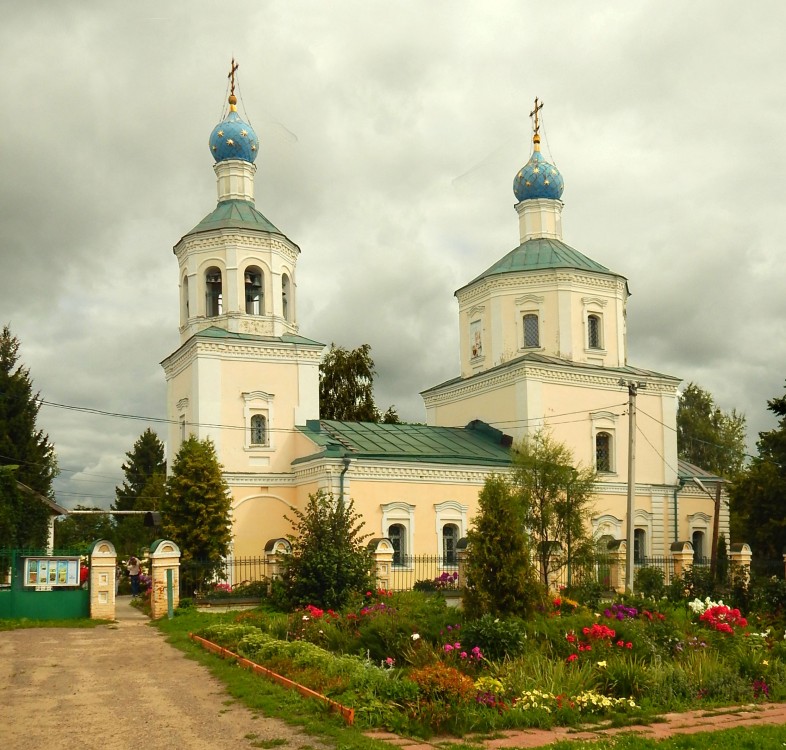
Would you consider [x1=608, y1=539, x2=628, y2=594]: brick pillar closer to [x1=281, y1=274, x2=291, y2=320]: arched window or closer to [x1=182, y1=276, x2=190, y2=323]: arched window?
[x1=281, y1=274, x2=291, y2=320]: arched window

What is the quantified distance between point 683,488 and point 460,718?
23382 millimetres

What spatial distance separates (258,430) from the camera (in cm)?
2677

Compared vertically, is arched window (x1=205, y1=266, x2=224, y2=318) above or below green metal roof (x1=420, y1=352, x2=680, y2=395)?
above

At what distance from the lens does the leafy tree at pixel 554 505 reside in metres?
22.0

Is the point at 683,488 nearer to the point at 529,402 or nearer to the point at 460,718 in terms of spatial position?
the point at 529,402

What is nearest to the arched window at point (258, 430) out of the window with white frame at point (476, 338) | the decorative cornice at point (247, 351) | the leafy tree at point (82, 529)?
the decorative cornice at point (247, 351)

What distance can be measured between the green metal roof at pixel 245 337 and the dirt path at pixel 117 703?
1175 centimetres

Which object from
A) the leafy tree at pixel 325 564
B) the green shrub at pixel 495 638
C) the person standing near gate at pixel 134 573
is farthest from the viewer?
the person standing near gate at pixel 134 573

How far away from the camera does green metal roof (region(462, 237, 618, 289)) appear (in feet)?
101

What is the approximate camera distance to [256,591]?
19812 millimetres

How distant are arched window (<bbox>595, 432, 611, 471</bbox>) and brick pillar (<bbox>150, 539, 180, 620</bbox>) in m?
15.0

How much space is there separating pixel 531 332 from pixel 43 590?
17.4m

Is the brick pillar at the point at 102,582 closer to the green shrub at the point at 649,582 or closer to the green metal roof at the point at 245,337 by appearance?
the green metal roof at the point at 245,337

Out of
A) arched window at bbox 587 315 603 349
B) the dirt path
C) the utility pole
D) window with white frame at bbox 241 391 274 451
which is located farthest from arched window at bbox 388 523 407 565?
the dirt path
